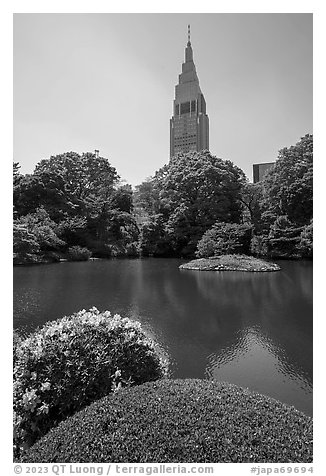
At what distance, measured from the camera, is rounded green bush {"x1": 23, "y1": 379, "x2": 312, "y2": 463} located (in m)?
1.32

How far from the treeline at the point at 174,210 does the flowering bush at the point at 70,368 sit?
10417mm

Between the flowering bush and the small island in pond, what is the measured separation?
906 cm

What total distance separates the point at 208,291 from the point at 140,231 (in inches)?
395

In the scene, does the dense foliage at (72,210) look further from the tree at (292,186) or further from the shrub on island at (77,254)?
the tree at (292,186)

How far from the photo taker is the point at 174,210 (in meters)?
16.6

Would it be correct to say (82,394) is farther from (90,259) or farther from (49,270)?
(90,259)

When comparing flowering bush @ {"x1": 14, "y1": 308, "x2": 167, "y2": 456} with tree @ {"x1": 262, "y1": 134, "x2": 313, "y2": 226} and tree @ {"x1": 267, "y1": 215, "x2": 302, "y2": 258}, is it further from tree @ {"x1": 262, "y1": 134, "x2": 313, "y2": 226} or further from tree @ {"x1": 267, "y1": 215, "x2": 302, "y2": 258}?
tree @ {"x1": 262, "y1": 134, "x2": 313, "y2": 226}

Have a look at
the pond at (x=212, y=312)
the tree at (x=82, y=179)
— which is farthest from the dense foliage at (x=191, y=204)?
the pond at (x=212, y=312)

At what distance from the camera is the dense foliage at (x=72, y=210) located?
1316 centimetres

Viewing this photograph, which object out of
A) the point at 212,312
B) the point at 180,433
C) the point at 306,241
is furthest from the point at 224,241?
the point at 180,433
